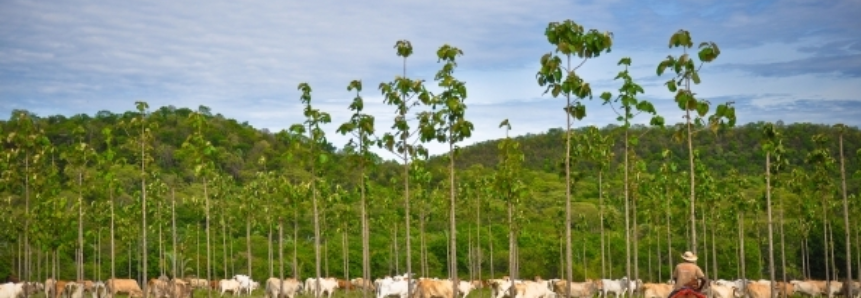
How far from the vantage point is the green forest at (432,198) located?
3038cm

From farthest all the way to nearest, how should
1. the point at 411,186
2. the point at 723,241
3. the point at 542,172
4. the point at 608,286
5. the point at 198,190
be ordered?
the point at 542,172 → the point at 198,190 → the point at 723,241 → the point at 411,186 → the point at 608,286

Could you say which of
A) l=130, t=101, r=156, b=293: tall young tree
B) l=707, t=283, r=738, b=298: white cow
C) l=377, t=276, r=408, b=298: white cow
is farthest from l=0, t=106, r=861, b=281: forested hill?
l=707, t=283, r=738, b=298: white cow

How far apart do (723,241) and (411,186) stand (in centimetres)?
3114

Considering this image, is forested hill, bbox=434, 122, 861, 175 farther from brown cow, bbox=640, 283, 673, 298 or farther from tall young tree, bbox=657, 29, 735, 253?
tall young tree, bbox=657, 29, 735, 253

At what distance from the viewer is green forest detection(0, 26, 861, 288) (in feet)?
99.7

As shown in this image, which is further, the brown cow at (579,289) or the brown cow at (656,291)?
the brown cow at (579,289)

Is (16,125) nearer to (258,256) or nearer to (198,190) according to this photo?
(258,256)

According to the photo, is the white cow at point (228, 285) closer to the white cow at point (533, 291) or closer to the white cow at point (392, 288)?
the white cow at point (392, 288)

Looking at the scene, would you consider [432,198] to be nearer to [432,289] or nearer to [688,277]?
[432,289]

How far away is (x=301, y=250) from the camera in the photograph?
79125 millimetres

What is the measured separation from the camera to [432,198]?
63.8 meters

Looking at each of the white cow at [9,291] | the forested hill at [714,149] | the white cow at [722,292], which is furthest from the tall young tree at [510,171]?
the forested hill at [714,149]

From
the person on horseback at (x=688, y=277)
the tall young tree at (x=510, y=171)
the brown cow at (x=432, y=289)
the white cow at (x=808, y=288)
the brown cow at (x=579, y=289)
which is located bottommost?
the white cow at (x=808, y=288)

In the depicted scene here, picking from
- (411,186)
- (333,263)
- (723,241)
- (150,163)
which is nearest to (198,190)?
(333,263)
